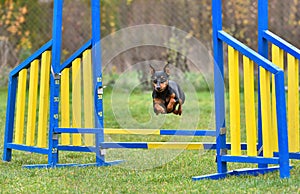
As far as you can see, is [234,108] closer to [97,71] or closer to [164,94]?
[164,94]

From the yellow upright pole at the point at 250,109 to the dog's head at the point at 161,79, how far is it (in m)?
0.68

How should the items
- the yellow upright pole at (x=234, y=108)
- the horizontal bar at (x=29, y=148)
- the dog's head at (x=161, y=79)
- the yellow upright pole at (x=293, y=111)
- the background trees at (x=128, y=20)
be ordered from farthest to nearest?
the background trees at (x=128, y=20) < the horizontal bar at (x=29, y=148) < the dog's head at (x=161, y=79) < the yellow upright pole at (x=293, y=111) < the yellow upright pole at (x=234, y=108)

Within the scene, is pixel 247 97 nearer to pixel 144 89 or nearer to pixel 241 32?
pixel 144 89

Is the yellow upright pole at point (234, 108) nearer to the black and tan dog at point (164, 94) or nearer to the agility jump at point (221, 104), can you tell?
the agility jump at point (221, 104)

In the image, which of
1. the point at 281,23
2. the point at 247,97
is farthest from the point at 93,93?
the point at 281,23

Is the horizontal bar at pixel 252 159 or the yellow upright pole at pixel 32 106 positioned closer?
the horizontal bar at pixel 252 159

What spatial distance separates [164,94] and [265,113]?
0.90 m

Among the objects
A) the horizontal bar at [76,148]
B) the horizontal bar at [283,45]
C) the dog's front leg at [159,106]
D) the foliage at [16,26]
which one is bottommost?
the horizontal bar at [76,148]

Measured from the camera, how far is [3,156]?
5363 mm

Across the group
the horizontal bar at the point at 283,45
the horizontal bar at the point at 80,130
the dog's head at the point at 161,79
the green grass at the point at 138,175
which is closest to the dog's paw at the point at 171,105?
the dog's head at the point at 161,79

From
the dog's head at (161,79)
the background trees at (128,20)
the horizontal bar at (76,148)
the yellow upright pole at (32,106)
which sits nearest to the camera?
the dog's head at (161,79)

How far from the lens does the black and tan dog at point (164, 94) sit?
4680 millimetres

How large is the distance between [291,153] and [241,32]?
7.25m

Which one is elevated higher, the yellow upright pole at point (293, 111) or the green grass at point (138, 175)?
the yellow upright pole at point (293, 111)
